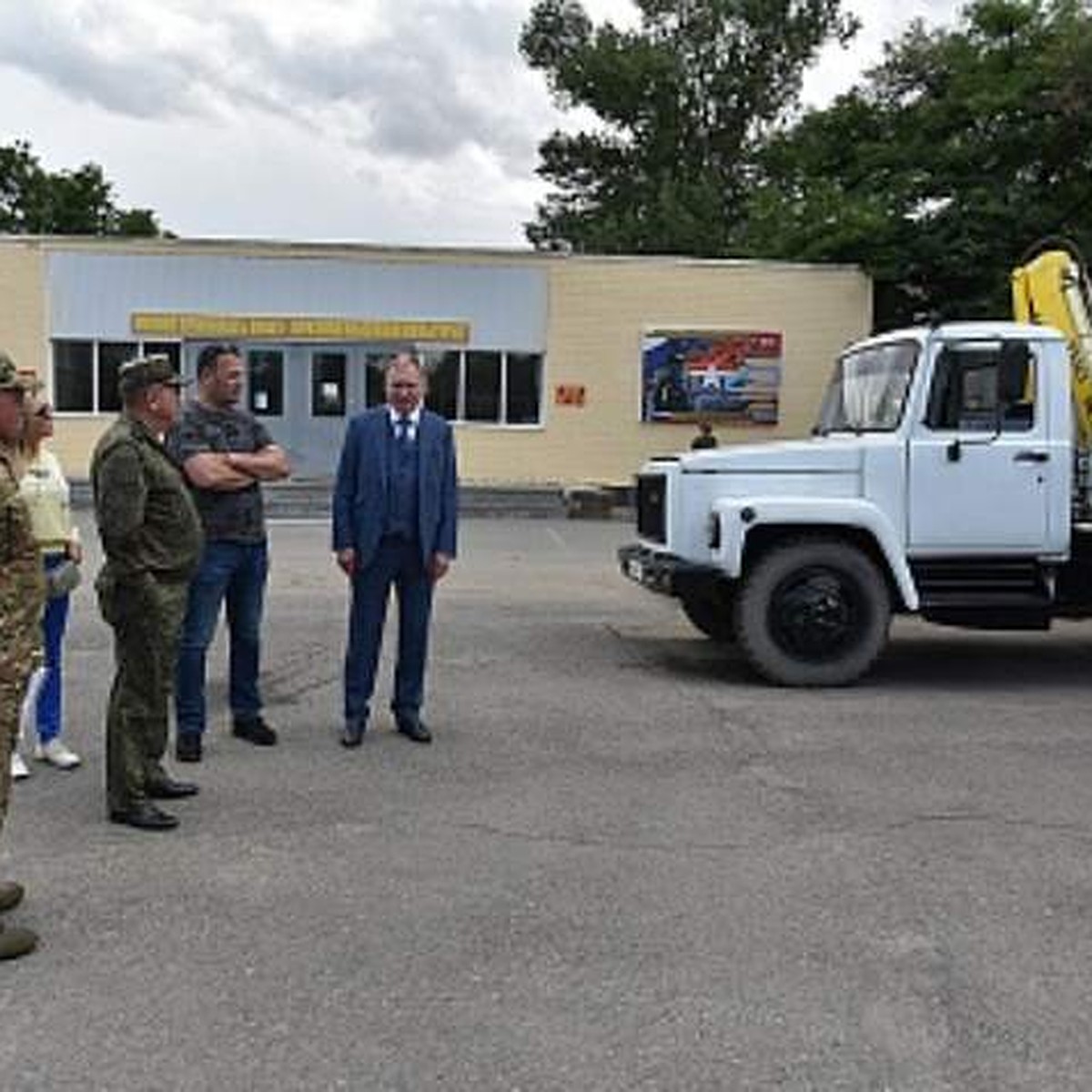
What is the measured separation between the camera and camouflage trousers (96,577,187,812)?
569cm

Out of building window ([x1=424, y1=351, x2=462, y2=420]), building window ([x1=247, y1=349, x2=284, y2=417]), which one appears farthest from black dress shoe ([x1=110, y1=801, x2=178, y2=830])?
building window ([x1=247, y1=349, x2=284, y2=417])

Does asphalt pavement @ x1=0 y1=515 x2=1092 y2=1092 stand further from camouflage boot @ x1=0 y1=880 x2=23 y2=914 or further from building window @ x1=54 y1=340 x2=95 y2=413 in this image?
building window @ x1=54 y1=340 x2=95 y2=413

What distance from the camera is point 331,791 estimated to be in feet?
20.7

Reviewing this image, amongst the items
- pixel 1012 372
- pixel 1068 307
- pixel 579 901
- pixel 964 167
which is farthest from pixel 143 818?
pixel 964 167

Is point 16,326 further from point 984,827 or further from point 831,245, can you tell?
point 984,827

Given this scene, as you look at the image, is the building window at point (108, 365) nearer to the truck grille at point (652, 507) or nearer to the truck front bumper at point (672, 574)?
the truck grille at point (652, 507)

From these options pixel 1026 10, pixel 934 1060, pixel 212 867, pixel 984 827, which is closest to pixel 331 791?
pixel 212 867

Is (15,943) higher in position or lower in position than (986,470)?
lower

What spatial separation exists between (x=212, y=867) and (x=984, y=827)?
306 centimetres

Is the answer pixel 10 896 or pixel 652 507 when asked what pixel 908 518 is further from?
pixel 10 896

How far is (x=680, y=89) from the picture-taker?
43.0m

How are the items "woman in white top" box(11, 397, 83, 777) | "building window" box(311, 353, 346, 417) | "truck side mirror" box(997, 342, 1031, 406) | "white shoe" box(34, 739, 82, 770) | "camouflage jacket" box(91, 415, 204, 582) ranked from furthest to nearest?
"building window" box(311, 353, 346, 417) → "truck side mirror" box(997, 342, 1031, 406) → "white shoe" box(34, 739, 82, 770) → "woman in white top" box(11, 397, 83, 777) → "camouflage jacket" box(91, 415, 204, 582)

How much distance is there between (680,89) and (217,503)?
128 feet

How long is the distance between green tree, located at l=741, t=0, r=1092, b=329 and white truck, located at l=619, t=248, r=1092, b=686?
16.6m
